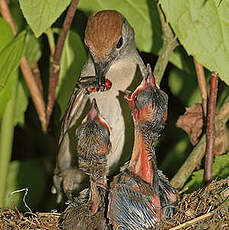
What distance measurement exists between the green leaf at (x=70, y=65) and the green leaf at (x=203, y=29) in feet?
2.81

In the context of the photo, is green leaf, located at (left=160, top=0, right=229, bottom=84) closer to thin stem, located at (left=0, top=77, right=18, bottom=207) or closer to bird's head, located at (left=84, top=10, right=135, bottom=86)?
bird's head, located at (left=84, top=10, right=135, bottom=86)

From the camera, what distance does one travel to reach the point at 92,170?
1749 millimetres

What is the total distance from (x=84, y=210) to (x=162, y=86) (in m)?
1.12

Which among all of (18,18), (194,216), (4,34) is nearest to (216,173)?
(194,216)

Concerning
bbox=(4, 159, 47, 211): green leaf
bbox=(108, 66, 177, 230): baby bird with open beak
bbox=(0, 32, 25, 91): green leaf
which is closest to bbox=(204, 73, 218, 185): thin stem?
bbox=(108, 66, 177, 230): baby bird with open beak

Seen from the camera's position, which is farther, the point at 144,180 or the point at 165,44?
the point at 165,44

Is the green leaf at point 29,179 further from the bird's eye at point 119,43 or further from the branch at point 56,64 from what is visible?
the bird's eye at point 119,43

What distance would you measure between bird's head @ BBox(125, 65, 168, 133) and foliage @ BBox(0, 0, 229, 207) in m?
0.15

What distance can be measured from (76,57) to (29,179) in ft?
2.56

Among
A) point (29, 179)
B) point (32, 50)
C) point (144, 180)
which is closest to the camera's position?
point (144, 180)

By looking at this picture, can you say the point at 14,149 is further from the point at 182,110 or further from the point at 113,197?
A: the point at 113,197

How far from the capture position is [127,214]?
1.67 metres

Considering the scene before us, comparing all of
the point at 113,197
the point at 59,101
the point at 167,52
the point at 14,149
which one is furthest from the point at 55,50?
the point at 14,149

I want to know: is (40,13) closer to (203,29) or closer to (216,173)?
(203,29)
